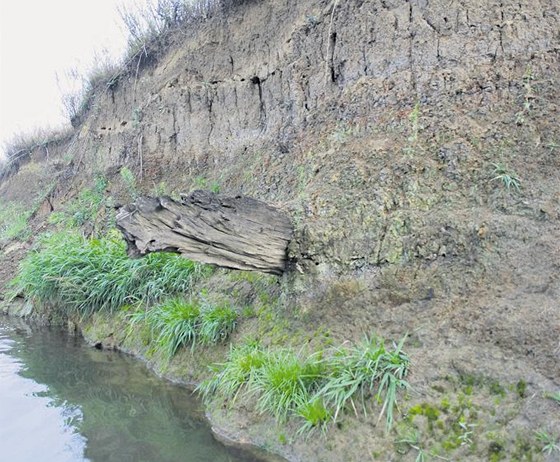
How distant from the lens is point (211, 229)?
4617 mm

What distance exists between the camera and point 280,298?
5.38 metres

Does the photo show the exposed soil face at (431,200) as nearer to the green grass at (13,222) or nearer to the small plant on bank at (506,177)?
the small plant on bank at (506,177)

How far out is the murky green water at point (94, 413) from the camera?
4328 millimetres

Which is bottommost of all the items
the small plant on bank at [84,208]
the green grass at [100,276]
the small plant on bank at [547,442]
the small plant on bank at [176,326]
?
the small plant on bank at [547,442]

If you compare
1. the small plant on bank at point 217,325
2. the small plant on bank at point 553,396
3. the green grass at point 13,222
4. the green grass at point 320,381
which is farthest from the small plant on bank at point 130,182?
the small plant on bank at point 553,396

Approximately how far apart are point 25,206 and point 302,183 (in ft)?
40.8

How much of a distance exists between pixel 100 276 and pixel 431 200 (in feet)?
16.4

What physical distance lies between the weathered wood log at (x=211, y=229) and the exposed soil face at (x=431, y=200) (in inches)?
10.6

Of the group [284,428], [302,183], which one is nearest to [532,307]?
[284,428]

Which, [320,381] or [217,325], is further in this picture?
[217,325]

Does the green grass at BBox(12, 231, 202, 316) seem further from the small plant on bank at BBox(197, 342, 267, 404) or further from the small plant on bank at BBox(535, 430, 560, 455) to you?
the small plant on bank at BBox(535, 430, 560, 455)

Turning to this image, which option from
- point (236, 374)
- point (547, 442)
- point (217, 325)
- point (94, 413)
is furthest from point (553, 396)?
point (94, 413)

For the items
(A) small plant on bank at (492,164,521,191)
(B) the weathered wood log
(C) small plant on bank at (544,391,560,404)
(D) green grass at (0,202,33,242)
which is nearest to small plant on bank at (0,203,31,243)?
(D) green grass at (0,202,33,242)

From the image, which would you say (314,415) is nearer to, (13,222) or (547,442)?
(547,442)
